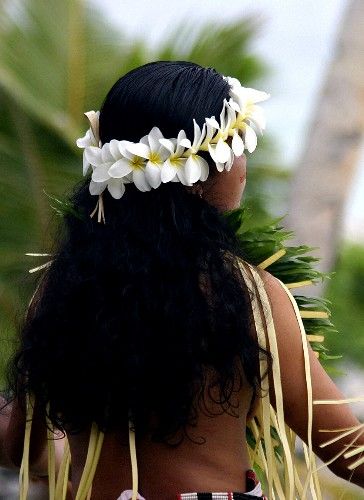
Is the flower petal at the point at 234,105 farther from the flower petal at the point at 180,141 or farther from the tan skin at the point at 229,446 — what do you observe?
the tan skin at the point at 229,446

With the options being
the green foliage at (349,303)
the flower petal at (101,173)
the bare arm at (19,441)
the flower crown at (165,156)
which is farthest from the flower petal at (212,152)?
the green foliage at (349,303)

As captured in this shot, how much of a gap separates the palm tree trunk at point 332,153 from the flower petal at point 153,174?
465cm

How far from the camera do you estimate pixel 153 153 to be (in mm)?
2225

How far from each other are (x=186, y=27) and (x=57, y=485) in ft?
15.7

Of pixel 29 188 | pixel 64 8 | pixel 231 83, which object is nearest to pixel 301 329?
pixel 231 83

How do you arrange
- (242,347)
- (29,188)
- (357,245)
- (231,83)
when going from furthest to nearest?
(357,245) → (29,188) → (231,83) → (242,347)

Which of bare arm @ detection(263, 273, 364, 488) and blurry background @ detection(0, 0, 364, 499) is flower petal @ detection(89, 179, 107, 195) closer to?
bare arm @ detection(263, 273, 364, 488)

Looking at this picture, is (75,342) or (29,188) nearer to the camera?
(75,342)

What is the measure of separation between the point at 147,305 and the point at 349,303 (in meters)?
10.9

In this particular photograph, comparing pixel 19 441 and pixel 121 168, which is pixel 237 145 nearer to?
pixel 121 168

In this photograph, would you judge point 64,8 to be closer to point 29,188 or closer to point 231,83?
point 29,188

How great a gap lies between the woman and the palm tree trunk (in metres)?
4.62

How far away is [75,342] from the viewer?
7.19 ft

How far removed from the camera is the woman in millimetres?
2143
